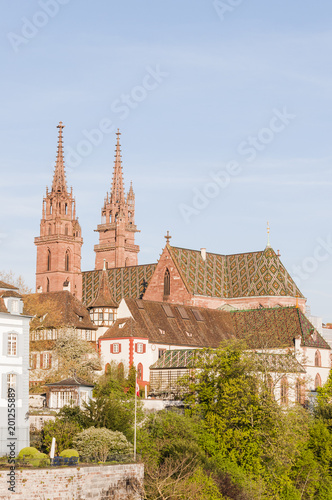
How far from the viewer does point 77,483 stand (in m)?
47.0

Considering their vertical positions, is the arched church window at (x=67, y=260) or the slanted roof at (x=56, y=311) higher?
the arched church window at (x=67, y=260)

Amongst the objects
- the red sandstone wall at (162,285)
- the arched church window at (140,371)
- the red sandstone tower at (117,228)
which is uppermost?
the red sandstone tower at (117,228)

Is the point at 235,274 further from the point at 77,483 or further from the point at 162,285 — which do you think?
the point at 77,483

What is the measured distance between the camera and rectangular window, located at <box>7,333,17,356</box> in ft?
196

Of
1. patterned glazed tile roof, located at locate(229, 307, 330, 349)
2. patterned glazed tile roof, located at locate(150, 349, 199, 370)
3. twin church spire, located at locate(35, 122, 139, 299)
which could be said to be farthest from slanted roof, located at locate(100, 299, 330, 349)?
twin church spire, located at locate(35, 122, 139, 299)

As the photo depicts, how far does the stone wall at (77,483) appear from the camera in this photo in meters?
44.8

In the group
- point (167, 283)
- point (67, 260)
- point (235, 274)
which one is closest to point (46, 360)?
point (167, 283)

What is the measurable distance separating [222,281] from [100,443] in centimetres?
6677

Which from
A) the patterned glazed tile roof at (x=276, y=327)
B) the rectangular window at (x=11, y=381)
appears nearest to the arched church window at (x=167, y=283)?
the patterned glazed tile roof at (x=276, y=327)

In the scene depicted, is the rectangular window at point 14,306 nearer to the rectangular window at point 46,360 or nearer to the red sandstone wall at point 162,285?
the rectangular window at point 46,360

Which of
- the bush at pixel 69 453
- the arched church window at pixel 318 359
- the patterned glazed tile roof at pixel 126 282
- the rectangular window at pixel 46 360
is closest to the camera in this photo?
the bush at pixel 69 453

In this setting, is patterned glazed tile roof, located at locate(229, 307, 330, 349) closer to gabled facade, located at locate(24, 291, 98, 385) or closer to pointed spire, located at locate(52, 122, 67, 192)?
gabled facade, located at locate(24, 291, 98, 385)

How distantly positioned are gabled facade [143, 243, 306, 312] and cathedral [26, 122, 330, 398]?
4.5 inches

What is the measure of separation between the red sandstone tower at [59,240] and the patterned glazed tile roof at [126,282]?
24.1ft
